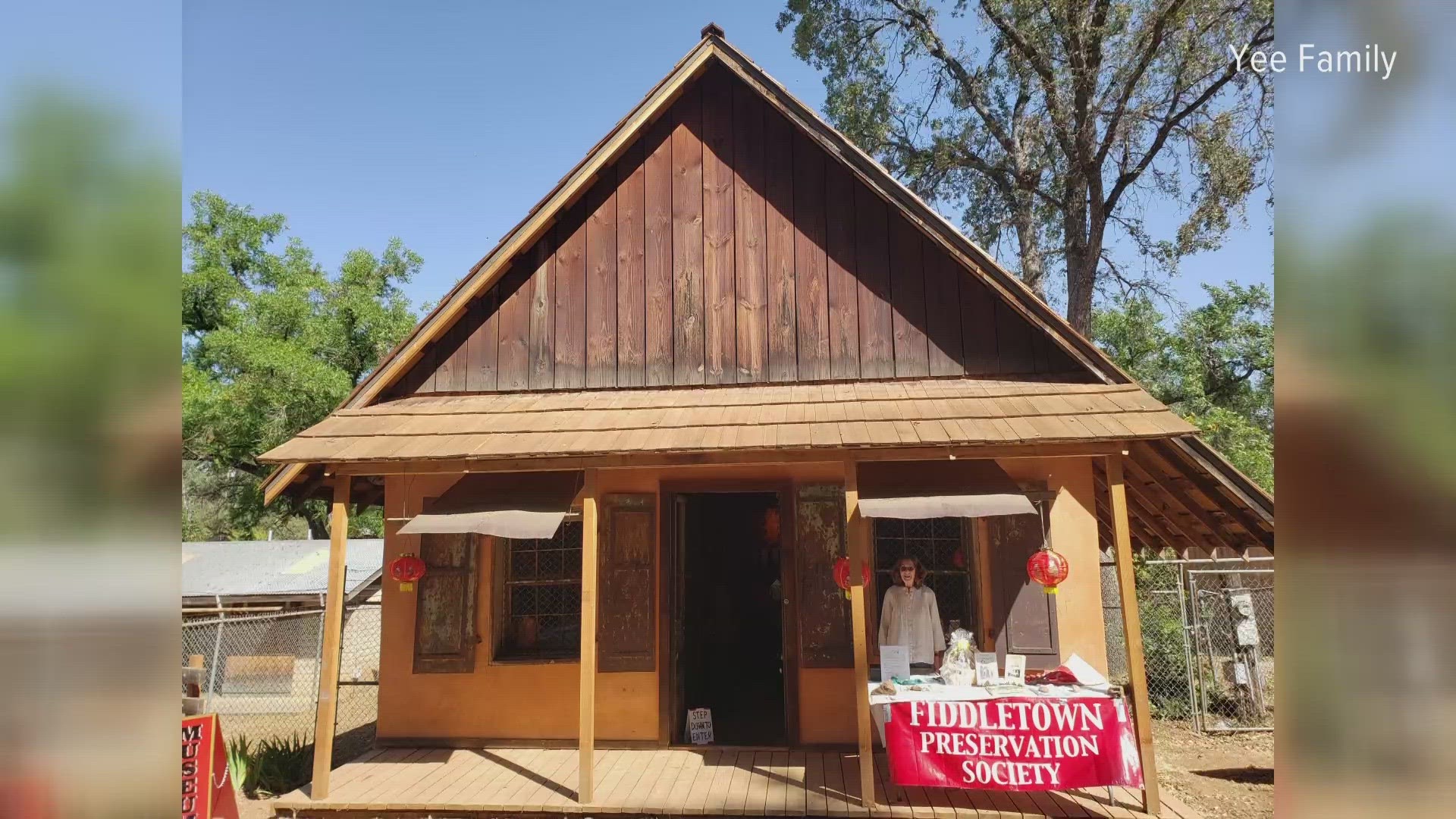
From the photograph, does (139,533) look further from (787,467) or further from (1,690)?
(787,467)

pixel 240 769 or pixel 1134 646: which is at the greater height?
pixel 1134 646

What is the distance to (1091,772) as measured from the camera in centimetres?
565

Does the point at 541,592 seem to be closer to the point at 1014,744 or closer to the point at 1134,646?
the point at 1014,744

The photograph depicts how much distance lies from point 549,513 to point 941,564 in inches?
140

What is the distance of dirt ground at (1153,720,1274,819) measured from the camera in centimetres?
757

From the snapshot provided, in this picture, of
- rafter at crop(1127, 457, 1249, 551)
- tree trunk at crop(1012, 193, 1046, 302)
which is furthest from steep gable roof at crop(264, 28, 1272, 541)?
tree trunk at crop(1012, 193, 1046, 302)

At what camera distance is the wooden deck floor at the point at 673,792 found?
5938 millimetres

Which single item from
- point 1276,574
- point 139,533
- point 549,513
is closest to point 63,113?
point 139,533

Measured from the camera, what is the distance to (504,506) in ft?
21.8

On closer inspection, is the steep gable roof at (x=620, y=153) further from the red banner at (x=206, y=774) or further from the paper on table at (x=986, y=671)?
the paper on table at (x=986, y=671)

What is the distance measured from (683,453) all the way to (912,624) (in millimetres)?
2517

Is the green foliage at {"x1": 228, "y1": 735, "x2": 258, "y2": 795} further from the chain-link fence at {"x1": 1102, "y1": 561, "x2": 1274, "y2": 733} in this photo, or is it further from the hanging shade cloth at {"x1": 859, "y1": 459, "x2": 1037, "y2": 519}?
the chain-link fence at {"x1": 1102, "y1": 561, "x2": 1274, "y2": 733}

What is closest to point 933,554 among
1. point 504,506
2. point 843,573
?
point 843,573

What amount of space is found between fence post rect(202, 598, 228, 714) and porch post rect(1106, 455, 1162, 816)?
706 centimetres
